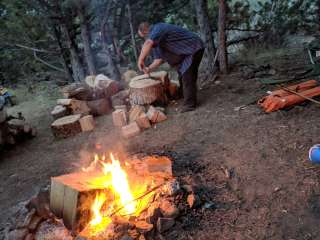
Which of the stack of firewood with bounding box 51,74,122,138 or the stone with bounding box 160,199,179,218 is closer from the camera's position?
the stone with bounding box 160,199,179,218

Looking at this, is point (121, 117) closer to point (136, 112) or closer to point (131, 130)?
point (136, 112)

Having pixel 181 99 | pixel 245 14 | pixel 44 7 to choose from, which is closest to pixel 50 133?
pixel 181 99

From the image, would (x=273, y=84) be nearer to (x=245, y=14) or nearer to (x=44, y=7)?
(x=245, y=14)

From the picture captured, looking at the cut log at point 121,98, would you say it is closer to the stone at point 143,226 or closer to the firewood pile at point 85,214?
the firewood pile at point 85,214

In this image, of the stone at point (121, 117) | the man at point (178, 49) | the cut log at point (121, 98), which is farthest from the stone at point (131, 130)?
the cut log at point (121, 98)

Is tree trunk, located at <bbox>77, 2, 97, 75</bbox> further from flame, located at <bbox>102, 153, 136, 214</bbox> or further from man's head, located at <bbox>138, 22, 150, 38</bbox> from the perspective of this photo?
flame, located at <bbox>102, 153, 136, 214</bbox>

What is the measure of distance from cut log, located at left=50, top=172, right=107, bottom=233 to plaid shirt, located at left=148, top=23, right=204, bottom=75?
2.88 m

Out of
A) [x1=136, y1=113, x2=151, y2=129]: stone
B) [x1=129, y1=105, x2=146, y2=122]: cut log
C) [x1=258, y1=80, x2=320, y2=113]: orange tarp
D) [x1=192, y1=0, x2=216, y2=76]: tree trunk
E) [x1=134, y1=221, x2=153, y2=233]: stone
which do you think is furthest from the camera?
[x1=192, y1=0, x2=216, y2=76]: tree trunk

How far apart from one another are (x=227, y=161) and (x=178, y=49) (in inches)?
97.7

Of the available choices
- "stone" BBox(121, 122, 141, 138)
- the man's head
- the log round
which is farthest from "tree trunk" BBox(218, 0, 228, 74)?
"stone" BBox(121, 122, 141, 138)

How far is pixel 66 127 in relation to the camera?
5.78 m

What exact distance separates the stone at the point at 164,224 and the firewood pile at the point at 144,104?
2.45 m

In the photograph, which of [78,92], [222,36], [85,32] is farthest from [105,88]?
[222,36]

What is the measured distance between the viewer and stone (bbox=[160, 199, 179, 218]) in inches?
110
